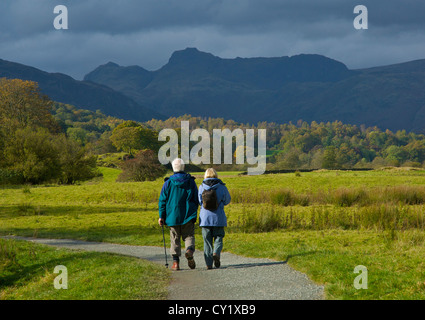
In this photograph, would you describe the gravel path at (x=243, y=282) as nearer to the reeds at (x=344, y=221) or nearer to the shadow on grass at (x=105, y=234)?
the shadow on grass at (x=105, y=234)

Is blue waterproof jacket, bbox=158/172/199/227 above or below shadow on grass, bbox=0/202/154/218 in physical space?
above

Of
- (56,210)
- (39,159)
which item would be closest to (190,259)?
(56,210)

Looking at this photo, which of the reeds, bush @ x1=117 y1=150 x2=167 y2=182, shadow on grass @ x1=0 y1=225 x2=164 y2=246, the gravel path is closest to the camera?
the gravel path

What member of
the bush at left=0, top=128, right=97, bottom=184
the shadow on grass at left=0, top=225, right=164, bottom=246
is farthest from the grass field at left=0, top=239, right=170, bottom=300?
the bush at left=0, top=128, right=97, bottom=184

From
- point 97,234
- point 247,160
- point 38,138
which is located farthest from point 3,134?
point 247,160

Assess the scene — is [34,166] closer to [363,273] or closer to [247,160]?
[363,273]

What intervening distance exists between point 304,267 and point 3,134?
5898cm

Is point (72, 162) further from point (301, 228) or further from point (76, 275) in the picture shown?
point (76, 275)

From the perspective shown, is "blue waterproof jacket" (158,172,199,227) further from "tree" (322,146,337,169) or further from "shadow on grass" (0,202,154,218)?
"tree" (322,146,337,169)

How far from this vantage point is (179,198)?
1176 centimetres

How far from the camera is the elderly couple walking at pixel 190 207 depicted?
11.8m

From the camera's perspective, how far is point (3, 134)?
62438 mm

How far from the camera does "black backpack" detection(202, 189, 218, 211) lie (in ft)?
38.6
